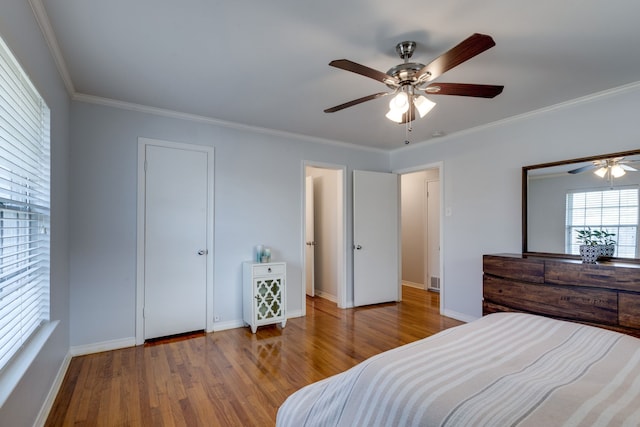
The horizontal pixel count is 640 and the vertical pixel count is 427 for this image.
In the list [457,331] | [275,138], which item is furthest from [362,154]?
[457,331]

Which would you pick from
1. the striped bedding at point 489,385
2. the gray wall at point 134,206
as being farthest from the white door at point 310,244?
the striped bedding at point 489,385

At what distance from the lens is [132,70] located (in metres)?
2.42

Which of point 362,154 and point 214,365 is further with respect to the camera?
point 362,154

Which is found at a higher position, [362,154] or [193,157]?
[362,154]

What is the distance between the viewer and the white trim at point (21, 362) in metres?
1.36

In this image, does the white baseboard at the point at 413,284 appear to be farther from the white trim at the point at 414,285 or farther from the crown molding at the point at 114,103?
the crown molding at the point at 114,103

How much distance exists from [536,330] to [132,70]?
3.23m

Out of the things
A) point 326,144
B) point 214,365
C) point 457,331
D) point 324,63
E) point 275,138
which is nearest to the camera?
point 457,331

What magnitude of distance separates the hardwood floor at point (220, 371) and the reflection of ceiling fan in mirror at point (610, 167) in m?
2.17

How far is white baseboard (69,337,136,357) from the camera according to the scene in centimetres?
286

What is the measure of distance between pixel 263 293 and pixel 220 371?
3.57 feet

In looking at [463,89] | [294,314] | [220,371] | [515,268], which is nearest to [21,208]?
[220,371]

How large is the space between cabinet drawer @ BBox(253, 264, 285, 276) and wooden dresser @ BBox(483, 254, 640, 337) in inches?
87.5

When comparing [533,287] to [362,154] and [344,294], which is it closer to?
[344,294]
